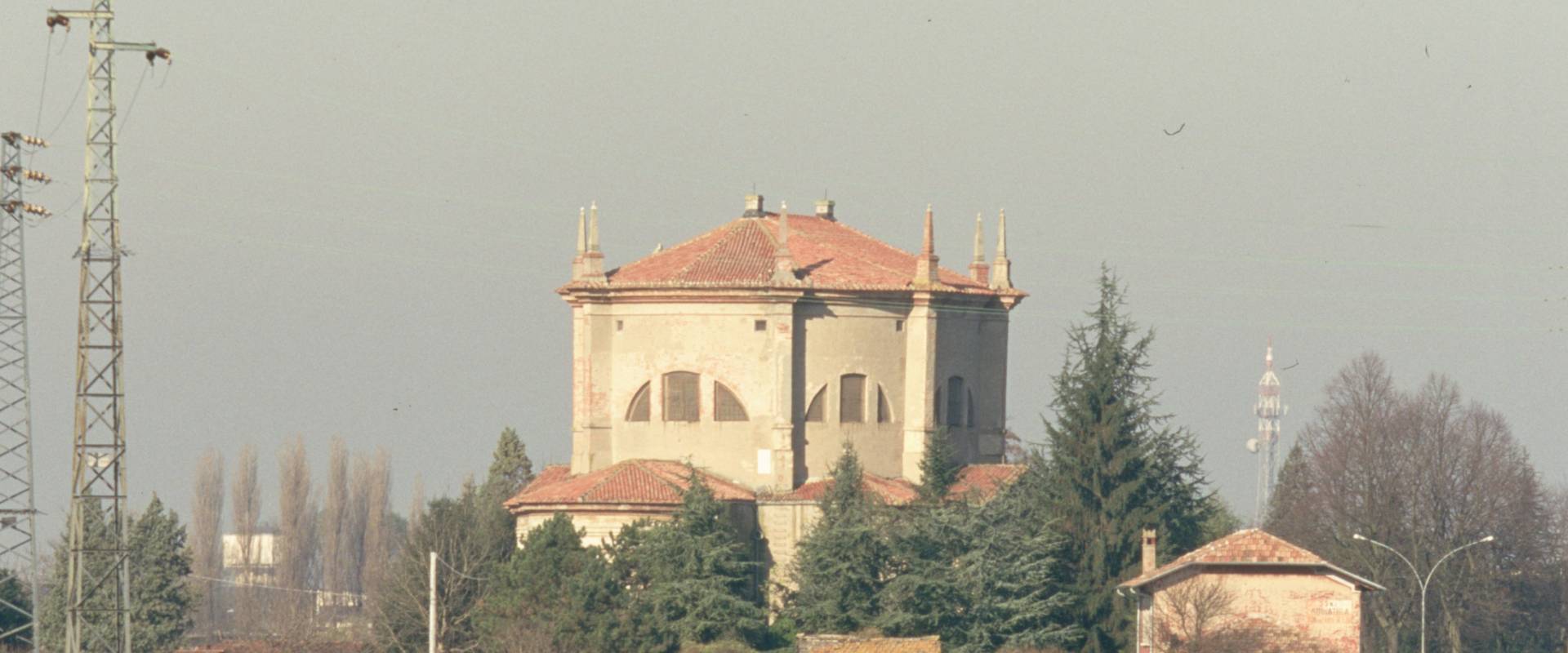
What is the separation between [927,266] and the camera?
68375 mm

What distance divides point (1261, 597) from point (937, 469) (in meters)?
9.70

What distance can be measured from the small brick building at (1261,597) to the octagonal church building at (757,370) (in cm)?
957

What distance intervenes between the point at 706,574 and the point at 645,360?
8.35 m

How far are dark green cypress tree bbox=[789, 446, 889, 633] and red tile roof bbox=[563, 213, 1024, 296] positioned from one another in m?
7.45

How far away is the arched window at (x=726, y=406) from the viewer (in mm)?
67812

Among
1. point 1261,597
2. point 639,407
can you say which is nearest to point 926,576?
point 1261,597

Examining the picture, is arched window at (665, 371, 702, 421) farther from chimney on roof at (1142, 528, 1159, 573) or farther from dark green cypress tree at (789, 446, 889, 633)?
chimney on roof at (1142, 528, 1159, 573)

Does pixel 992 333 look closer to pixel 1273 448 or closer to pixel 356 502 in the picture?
pixel 356 502

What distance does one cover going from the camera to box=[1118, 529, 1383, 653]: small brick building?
2322 inches

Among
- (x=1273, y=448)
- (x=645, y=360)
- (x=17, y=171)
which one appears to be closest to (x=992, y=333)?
(x=645, y=360)

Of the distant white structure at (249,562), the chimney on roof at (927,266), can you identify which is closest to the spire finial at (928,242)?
the chimney on roof at (927,266)

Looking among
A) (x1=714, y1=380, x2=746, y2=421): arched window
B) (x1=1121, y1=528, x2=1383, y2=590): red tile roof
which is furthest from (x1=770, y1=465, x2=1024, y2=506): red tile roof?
(x1=1121, y1=528, x2=1383, y2=590): red tile roof

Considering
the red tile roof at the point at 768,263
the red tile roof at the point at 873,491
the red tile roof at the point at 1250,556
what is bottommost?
the red tile roof at the point at 1250,556

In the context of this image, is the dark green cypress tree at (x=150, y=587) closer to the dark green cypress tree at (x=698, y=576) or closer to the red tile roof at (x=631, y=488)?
the red tile roof at (x=631, y=488)
